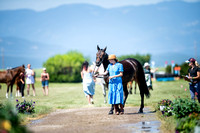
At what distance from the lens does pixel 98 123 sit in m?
10.2

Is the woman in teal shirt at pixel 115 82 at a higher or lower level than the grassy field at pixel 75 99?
higher

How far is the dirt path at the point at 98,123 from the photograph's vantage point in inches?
354

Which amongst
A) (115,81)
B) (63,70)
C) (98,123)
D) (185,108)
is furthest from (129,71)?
(63,70)

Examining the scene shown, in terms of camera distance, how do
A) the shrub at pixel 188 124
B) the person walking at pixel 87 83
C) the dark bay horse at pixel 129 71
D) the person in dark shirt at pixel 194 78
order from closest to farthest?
the shrub at pixel 188 124
the person in dark shirt at pixel 194 78
the dark bay horse at pixel 129 71
the person walking at pixel 87 83

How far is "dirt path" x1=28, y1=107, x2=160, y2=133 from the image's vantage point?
898 cm

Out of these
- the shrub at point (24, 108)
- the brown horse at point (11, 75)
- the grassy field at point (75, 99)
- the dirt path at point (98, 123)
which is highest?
the brown horse at point (11, 75)

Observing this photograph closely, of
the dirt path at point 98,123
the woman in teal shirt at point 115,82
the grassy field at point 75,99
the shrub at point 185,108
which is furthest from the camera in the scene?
the grassy field at point 75,99

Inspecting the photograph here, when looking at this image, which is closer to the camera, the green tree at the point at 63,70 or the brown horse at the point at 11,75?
the brown horse at the point at 11,75

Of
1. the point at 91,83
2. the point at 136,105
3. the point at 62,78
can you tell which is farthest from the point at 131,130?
the point at 62,78

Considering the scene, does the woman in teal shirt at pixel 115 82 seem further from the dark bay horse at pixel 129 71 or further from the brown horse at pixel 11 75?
the brown horse at pixel 11 75

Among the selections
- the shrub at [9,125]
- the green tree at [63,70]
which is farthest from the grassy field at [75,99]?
the green tree at [63,70]

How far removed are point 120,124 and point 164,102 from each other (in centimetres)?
251

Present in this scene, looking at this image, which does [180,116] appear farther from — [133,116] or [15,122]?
[15,122]

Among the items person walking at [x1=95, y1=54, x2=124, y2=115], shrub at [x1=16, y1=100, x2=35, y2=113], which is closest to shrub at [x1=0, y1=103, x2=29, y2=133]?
person walking at [x1=95, y1=54, x2=124, y2=115]
